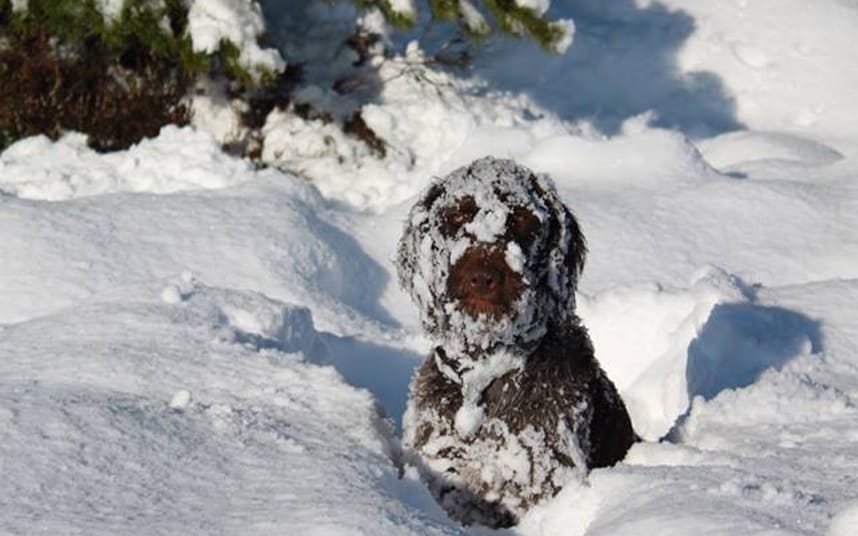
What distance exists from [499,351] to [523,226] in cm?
43

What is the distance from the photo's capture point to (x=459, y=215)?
3.96 m

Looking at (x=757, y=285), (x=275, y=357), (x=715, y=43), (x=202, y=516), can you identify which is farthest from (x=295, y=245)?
(x=715, y=43)

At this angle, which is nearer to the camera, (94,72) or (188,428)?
(188,428)

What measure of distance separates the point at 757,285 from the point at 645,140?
1.78 m

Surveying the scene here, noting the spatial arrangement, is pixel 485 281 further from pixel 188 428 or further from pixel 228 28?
pixel 228 28

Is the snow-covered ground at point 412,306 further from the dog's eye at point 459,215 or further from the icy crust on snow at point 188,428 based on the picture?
the dog's eye at point 459,215

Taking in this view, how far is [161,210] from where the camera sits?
6.73 metres

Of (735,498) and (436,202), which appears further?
(436,202)

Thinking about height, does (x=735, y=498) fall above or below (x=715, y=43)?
below

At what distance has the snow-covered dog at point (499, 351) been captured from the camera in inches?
154

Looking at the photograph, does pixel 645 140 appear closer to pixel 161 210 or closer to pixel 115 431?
pixel 161 210

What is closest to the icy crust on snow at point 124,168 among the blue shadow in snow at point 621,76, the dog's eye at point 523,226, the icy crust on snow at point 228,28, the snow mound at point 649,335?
the icy crust on snow at point 228,28

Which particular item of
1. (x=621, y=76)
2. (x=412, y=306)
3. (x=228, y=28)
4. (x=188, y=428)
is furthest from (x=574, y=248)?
(x=621, y=76)

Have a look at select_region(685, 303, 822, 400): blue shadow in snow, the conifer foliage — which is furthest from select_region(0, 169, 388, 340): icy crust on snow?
the conifer foliage
